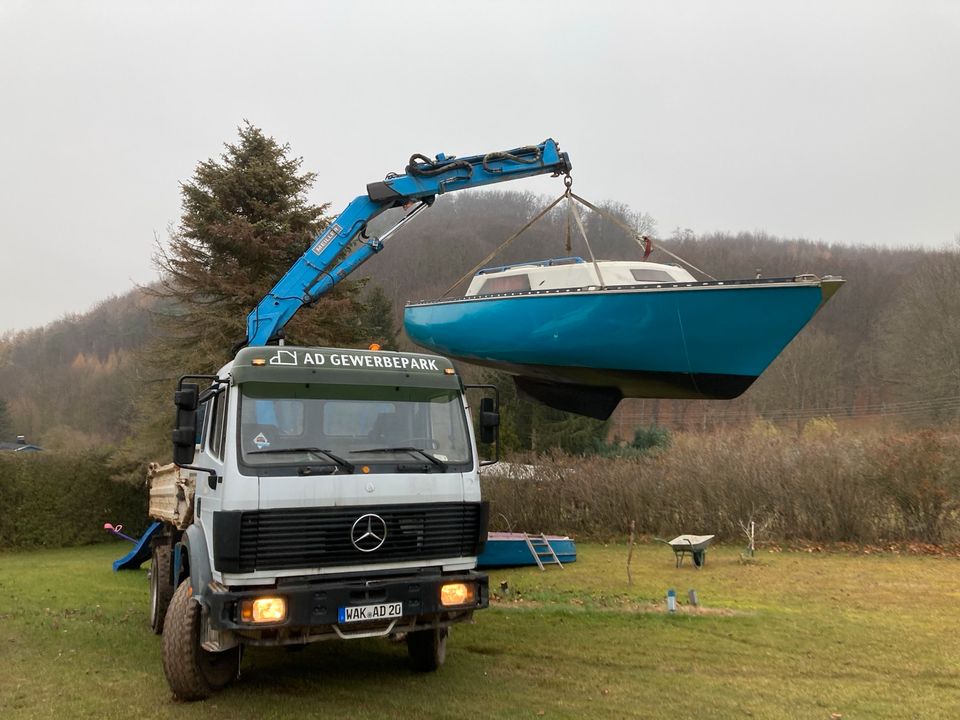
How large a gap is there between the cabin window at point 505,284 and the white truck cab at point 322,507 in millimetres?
4152

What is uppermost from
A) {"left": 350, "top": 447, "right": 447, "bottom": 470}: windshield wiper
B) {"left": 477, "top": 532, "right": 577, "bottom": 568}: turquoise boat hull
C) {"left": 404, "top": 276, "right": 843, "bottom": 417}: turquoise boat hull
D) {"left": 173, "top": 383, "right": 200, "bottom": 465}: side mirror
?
{"left": 404, "top": 276, "right": 843, "bottom": 417}: turquoise boat hull

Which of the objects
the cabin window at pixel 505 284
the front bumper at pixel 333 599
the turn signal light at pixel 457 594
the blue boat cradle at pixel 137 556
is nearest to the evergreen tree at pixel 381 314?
the blue boat cradle at pixel 137 556

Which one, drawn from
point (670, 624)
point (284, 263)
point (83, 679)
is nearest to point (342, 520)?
point (83, 679)

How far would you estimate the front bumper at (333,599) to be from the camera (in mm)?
4930

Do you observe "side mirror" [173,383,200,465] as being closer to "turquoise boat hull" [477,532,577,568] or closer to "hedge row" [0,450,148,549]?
"turquoise boat hull" [477,532,577,568]

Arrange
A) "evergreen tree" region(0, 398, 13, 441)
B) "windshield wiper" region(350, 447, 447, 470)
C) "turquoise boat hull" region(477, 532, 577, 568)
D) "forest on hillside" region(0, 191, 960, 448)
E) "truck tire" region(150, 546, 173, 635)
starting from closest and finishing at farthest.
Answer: "windshield wiper" region(350, 447, 447, 470) < "truck tire" region(150, 546, 173, 635) < "turquoise boat hull" region(477, 532, 577, 568) < "forest on hillside" region(0, 191, 960, 448) < "evergreen tree" region(0, 398, 13, 441)

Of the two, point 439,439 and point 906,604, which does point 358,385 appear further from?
point 906,604

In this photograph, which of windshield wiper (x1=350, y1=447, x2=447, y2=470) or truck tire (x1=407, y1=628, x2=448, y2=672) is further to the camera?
truck tire (x1=407, y1=628, x2=448, y2=672)

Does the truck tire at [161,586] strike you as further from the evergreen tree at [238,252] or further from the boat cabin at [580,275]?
the evergreen tree at [238,252]

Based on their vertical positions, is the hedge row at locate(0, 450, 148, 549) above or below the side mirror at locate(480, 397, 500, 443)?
below

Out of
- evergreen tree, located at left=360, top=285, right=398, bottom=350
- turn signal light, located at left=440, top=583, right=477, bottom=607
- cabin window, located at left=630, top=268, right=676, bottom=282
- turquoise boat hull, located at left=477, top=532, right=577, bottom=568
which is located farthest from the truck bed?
evergreen tree, located at left=360, top=285, right=398, bottom=350

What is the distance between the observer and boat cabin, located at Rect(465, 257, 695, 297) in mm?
9414

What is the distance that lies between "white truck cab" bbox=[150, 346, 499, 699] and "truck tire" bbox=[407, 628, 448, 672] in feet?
2.25

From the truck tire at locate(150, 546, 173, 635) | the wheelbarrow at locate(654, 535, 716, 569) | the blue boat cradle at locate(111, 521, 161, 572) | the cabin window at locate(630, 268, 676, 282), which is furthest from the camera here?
the wheelbarrow at locate(654, 535, 716, 569)
